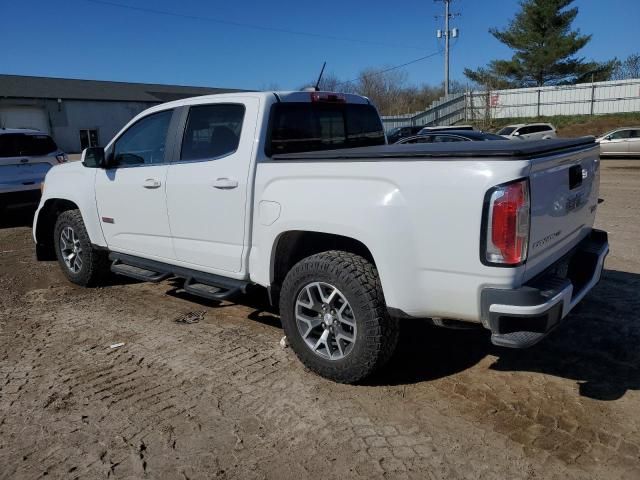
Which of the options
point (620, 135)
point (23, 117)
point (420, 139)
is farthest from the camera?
point (23, 117)

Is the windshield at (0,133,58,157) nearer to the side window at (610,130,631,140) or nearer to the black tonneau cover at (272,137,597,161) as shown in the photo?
the black tonneau cover at (272,137,597,161)

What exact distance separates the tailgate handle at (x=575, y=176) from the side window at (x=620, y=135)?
2255 centimetres

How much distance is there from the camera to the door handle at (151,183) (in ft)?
15.1

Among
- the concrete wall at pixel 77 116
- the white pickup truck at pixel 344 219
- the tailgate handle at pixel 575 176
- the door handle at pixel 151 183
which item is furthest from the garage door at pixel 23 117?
the tailgate handle at pixel 575 176

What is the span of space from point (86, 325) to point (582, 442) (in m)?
4.03

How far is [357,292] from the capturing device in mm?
3270

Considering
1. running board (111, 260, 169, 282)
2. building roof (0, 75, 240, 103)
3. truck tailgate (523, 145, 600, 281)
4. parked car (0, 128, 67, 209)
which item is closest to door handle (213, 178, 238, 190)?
running board (111, 260, 169, 282)

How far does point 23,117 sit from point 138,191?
144ft

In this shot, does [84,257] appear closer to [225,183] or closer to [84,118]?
[225,183]

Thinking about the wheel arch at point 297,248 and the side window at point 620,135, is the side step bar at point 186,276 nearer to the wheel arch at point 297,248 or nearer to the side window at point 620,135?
the wheel arch at point 297,248

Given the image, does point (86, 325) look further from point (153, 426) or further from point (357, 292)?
point (357, 292)

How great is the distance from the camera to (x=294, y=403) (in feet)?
11.0

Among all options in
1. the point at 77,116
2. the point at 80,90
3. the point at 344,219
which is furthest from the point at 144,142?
the point at 80,90

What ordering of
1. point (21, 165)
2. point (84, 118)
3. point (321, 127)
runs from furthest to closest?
point (84, 118)
point (21, 165)
point (321, 127)
